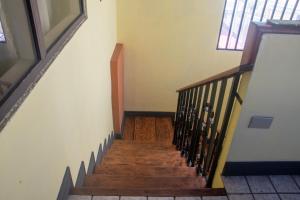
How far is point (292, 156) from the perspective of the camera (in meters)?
1.62

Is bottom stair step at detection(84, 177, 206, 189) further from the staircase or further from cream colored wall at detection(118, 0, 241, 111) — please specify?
cream colored wall at detection(118, 0, 241, 111)

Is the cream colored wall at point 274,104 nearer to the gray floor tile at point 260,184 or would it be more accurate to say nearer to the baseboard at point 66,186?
the gray floor tile at point 260,184

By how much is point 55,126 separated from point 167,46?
2917 mm

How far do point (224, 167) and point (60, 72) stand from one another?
1231 mm

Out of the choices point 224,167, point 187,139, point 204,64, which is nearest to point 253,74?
point 224,167

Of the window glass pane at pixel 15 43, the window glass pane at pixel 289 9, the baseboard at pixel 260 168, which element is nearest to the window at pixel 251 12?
the window glass pane at pixel 289 9

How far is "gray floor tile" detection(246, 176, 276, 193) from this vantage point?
1.57 m

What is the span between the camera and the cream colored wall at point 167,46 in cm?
354

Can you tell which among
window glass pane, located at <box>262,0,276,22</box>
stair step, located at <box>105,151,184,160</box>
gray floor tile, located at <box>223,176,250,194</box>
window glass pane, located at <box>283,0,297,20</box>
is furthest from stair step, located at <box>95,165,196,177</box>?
window glass pane, located at <box>283,0,297,20</box>

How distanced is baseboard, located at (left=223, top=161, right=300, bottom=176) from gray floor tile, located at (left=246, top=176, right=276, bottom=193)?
34 mm

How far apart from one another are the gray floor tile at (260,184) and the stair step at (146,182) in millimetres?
411

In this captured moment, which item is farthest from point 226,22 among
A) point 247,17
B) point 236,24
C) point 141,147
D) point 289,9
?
point 141,147

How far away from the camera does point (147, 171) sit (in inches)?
93.9

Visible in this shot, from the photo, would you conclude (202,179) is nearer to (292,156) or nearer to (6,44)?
(292,156)
